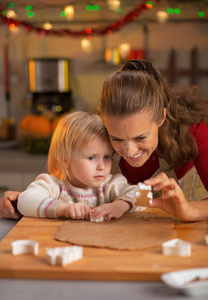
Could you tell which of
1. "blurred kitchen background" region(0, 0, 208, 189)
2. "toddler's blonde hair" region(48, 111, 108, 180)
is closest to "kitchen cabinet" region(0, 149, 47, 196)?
"blurred kitchen background" region(0, 0, 208, 189)

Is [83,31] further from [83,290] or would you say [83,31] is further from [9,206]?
[83,290]

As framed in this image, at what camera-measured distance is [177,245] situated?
873 mm

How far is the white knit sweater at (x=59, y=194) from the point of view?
114 cm

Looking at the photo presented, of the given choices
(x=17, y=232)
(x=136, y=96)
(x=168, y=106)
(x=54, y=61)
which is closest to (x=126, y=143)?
(x=136, y=96)

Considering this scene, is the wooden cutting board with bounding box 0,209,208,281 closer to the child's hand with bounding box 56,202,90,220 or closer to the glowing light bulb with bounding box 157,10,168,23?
the child's hand with bounding box 56,202,90,220

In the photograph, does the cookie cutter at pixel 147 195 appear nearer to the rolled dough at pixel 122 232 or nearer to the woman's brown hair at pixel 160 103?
the rolled dough at pixel 122 232

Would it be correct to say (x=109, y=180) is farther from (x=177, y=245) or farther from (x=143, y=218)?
(x=177, y=245)

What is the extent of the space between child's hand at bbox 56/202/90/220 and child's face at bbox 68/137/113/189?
0.48 feet

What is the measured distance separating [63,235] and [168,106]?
52 centimetres

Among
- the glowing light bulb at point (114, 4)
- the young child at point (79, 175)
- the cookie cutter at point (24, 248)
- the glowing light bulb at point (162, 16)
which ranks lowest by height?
the cookie cutter at point (24, 248)

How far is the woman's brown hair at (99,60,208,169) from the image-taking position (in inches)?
44.9

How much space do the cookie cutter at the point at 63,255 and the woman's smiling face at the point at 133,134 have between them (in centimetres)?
36

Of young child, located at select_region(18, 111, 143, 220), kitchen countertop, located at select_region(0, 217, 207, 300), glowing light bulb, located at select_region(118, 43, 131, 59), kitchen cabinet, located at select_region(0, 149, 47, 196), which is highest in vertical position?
glowing light bulb, located at select_region(118, 43, 131, 59)

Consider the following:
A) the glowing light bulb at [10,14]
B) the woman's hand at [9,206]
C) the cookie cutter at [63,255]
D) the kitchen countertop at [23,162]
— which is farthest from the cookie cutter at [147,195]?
the glowing light bulb at [10,14]
